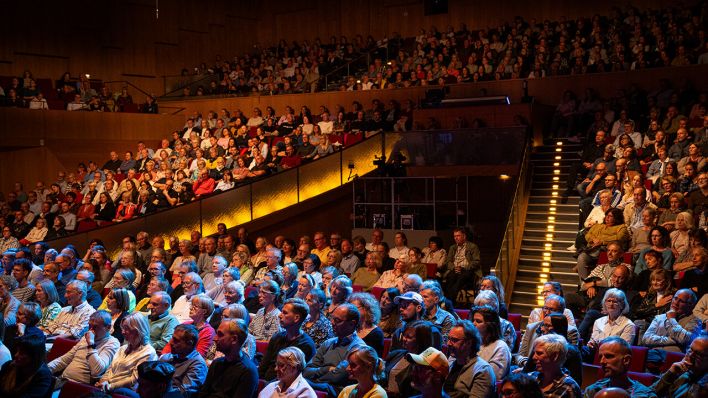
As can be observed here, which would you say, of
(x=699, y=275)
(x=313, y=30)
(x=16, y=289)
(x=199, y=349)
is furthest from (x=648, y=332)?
(x=313, y=30)

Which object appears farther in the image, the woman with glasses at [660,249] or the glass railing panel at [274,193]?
the glass railing panel at [274,193]

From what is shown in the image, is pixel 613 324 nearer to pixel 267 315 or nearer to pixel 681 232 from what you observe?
pixel 681 232

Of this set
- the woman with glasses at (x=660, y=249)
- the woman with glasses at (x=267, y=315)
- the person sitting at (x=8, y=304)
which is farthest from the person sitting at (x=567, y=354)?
the person sitting at (x=8, y=304)

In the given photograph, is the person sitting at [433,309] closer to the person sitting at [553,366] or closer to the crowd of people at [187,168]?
the person sitting at [553,366]

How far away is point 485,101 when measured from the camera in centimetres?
1223

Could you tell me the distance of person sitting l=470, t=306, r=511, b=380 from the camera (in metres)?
4.23

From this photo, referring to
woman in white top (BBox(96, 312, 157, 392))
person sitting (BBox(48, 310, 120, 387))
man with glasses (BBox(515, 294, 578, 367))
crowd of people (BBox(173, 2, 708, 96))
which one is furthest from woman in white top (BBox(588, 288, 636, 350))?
crowd of people (BBox(173, 2, 708, 96))

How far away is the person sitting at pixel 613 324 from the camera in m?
5.35

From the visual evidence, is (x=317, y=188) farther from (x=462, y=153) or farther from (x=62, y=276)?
(x=62, y=276)

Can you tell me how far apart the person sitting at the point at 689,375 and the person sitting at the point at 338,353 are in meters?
1.69

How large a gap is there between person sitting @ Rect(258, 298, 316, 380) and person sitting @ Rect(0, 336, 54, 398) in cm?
131

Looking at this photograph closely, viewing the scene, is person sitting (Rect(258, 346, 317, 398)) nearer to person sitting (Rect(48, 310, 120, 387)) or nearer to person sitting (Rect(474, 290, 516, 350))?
person sitting (Rect(48, 310, 120, 387))

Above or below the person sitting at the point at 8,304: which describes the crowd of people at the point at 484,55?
above

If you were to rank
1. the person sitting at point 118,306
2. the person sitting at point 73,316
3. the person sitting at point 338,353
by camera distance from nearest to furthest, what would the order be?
1. the person sitting at point 338,353
2. the person sitting at point 118,306
3. the person sitting at point 73,316
